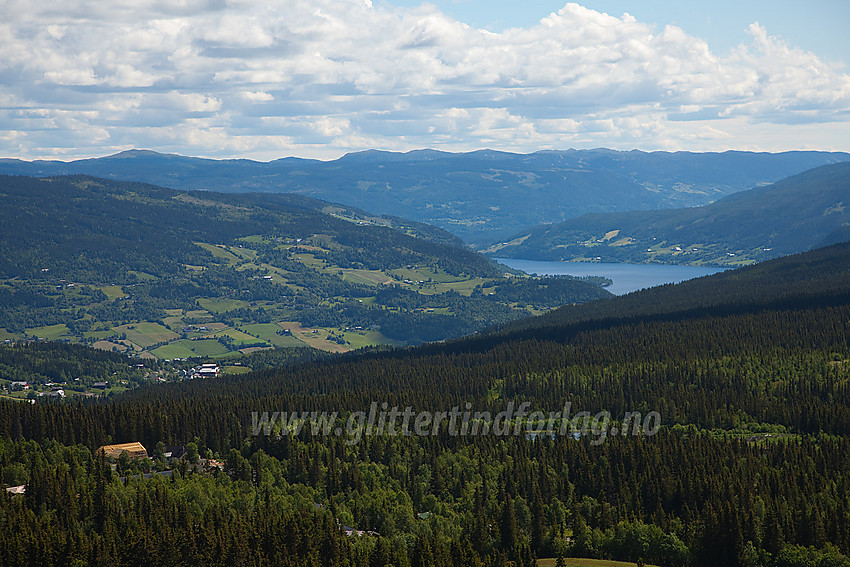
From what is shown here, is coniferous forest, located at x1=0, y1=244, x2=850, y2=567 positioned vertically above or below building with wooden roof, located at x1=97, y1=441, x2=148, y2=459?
below

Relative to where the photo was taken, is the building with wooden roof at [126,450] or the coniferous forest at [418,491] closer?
the coniferous forest at [418,491]

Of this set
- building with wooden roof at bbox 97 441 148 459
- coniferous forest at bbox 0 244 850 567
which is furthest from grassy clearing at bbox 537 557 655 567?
building with wooden roof at bbox 97 441 148 459

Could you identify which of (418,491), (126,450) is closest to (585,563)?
(418,491)

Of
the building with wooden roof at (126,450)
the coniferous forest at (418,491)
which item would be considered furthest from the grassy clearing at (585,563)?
the building with wooden roof at (126,450)

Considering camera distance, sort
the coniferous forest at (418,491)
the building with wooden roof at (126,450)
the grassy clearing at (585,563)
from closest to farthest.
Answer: the coniferous forest at (418,491) < the grassy clearing at (585,563) < the building with wooden roof at (126,450)

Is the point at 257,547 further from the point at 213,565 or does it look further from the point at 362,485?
the point at 362,485

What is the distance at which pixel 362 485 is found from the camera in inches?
5930

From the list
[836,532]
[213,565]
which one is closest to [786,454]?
[836,532]

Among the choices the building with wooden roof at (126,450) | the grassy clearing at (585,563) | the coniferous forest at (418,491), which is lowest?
the grassy clearing at (585,563)

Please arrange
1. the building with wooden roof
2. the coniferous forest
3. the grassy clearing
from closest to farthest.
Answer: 1. the coniferous forest
2. the grassy clearing
3. the building with wooden roof

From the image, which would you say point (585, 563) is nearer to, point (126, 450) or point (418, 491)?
point (418, 491)

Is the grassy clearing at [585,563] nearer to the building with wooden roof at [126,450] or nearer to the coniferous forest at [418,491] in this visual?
the coniferous forest at [418,491]

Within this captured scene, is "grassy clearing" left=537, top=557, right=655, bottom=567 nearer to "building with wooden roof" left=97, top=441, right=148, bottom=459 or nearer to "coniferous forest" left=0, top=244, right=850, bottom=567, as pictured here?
"coniferous forest" left=0, top=244, right=850, bottom=567

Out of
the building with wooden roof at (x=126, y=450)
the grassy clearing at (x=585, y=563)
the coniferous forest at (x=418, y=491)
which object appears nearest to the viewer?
the coniferous forest at (x=418, y=491)
